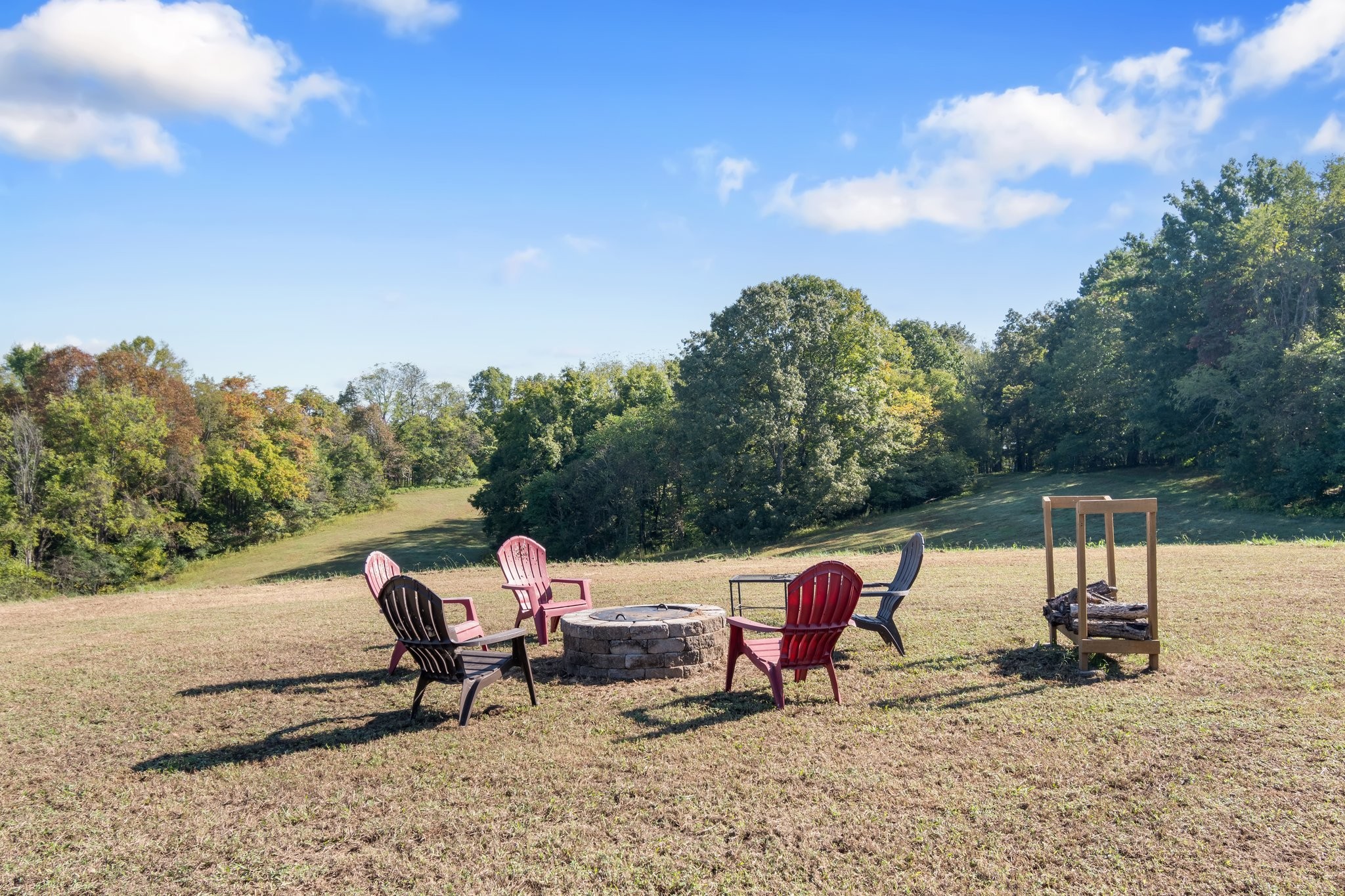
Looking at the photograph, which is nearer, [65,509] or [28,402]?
[65,509]

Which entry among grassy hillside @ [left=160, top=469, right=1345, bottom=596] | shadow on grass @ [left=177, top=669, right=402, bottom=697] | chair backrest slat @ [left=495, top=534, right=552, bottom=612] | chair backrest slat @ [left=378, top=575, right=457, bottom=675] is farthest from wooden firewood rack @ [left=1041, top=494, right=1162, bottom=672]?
grassy hillside @ [left=160, top=469, right=1345, bottom=596]

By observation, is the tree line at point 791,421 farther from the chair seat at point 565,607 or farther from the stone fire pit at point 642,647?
the stone fire pit at point 642,647

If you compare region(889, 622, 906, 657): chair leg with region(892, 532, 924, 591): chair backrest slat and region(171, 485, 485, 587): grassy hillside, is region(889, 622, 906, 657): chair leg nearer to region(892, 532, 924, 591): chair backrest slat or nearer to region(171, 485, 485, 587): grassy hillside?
region(892, 532, 924, 591): chair backrest slat

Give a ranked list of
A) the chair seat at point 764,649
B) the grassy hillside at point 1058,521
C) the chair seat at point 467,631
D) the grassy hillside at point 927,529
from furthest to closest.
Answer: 1. the grassy hillside at point 927,529
2. the grassy hillside at point 1058,521
3. the chair seat at point 467,631
4. the chair seat at point 764,649

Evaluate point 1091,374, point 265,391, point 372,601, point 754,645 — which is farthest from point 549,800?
point 265,391

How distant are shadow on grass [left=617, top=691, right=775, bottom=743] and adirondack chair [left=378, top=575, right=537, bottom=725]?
2.88 feet

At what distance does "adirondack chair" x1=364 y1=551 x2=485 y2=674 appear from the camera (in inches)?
261

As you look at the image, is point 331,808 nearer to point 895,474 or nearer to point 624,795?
point 624,795

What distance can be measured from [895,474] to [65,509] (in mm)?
31336

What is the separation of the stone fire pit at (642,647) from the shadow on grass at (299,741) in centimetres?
131

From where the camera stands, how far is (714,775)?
438cm

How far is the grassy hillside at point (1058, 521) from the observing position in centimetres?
2034

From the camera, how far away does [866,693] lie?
5.87m

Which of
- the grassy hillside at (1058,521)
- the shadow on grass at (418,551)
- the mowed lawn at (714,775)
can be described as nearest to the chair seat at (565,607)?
the mowed lawn at (714,775)
